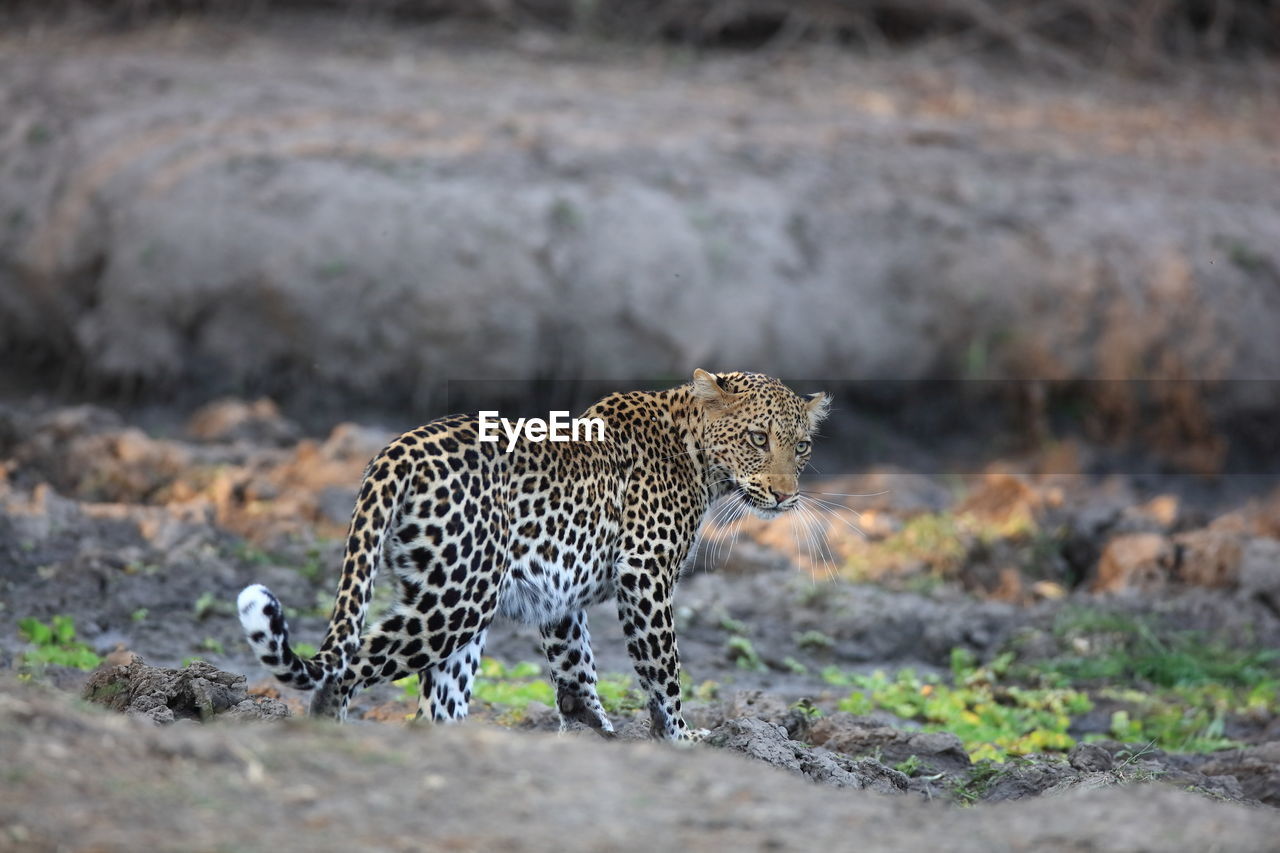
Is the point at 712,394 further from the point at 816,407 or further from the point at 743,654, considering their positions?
the point at 743,654

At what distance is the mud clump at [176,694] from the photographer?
7.08 meters

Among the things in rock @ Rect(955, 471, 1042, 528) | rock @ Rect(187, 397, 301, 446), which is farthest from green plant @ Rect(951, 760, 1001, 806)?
rock @ Rect(187, 397, 301, 446)

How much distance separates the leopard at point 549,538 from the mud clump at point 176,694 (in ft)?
2.43

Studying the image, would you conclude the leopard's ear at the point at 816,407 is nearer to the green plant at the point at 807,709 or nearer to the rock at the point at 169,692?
the green plant at the point at 807,709

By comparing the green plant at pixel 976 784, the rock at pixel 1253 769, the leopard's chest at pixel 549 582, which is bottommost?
the rock at pixel 1253 769

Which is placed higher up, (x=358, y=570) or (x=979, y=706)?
(x=358, y=570)

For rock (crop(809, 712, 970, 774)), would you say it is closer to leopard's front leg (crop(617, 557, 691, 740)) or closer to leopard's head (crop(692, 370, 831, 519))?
leopard's front leg (crop(617, 557, 691, 740))

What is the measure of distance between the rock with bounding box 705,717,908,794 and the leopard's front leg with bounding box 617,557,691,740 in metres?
0.23

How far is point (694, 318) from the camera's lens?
48.0 feet

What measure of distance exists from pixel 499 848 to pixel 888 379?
36.5 feet

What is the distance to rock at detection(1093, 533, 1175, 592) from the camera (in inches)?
Answer: 484

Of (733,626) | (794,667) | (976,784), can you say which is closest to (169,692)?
(976,784)

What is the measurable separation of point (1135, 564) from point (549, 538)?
6.57 meters

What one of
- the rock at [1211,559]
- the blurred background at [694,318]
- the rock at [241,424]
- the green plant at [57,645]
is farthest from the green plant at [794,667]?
the rock at [241,424]
